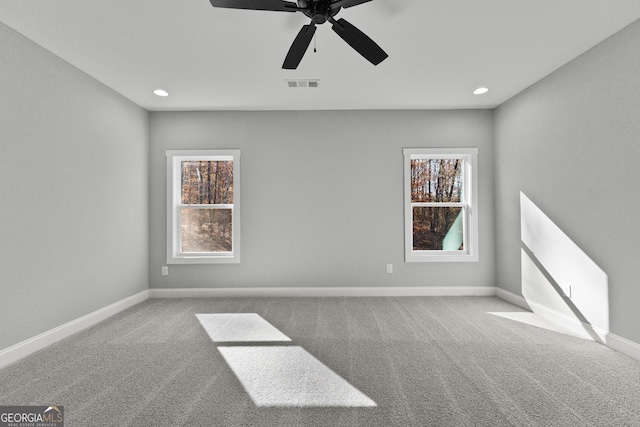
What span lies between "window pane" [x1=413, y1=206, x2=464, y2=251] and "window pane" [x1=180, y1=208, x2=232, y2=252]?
2828 mm

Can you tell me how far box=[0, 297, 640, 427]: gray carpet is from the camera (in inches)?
67.7

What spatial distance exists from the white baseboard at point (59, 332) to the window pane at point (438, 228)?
159 inches

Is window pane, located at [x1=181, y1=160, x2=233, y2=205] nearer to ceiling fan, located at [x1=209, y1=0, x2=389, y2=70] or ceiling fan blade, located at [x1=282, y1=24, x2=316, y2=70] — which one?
ceiling fan blade, located at [x1=282, y1=24, x2=316, y2=70]

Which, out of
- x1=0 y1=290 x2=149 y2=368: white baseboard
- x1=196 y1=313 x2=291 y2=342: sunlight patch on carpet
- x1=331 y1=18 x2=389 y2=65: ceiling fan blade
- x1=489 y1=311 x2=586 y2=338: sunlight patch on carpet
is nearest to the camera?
x1=331 y1=18 x2=389 y2=65: ceiling fan blade

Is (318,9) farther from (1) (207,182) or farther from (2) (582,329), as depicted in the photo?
(2) (582,329)

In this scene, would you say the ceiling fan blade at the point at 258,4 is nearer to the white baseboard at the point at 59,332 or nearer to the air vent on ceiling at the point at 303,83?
the air vent on ceiling at the point at 303,83

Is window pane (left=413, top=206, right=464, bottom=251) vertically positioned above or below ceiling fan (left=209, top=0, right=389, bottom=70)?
below

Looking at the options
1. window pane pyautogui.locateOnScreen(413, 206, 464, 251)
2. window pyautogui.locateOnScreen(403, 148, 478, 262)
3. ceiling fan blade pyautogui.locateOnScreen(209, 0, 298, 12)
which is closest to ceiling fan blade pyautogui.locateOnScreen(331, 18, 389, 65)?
ceiling fan blade pyautogui.locateOnScreen(209, 0, 298, 12)

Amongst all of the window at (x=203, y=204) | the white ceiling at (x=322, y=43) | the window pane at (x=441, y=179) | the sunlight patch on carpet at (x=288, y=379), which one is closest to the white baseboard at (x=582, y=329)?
the window pane at (x=441, y=179)

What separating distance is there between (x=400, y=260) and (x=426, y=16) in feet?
9.89

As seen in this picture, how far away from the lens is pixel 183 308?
3.79m

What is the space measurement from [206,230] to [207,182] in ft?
2.38

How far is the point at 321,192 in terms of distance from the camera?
434cm

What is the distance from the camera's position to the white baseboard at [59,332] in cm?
237
